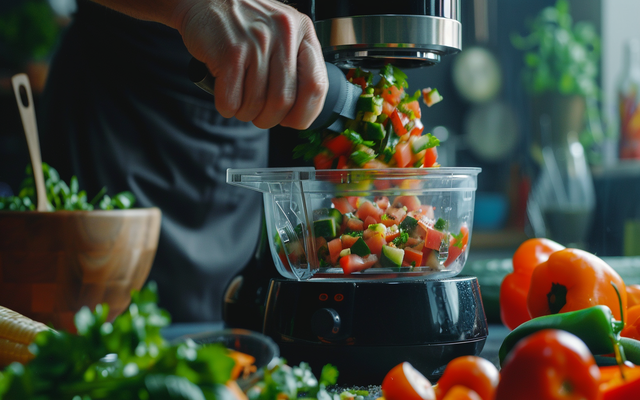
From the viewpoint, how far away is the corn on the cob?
0.68 metres

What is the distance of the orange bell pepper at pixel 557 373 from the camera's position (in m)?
0.42

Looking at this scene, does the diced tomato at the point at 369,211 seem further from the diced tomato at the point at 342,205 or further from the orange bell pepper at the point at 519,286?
the orange bell pepper at the point at 519,286

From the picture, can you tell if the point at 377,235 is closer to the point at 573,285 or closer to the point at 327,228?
the point at 327,228

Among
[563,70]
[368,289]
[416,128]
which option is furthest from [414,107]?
[563,70]

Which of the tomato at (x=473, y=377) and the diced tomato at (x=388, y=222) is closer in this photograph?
the tomato at (x=473, y=377)

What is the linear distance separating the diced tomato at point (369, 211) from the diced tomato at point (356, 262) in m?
0.05

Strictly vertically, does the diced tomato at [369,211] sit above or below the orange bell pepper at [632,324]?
above

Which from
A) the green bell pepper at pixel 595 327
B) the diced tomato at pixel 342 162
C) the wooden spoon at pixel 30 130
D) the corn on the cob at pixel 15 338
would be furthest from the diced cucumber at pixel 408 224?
the wooden spoon at pixel 30 130

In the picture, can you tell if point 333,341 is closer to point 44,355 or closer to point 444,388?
point 444,388

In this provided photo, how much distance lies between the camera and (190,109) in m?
1.40

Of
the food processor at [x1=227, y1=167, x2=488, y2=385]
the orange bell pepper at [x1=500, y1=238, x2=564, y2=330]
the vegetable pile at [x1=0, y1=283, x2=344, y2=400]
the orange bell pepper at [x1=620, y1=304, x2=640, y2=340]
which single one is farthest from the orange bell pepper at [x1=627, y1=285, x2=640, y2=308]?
the vegetable pile at [x1=0, y1=283, x2=344, y2=400]

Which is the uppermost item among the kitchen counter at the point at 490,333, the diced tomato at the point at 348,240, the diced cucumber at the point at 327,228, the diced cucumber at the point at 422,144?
the diced cucumber at the point at 422,144

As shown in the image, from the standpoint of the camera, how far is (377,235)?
743 millimetres

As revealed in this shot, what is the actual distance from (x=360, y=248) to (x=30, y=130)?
1.86ft
